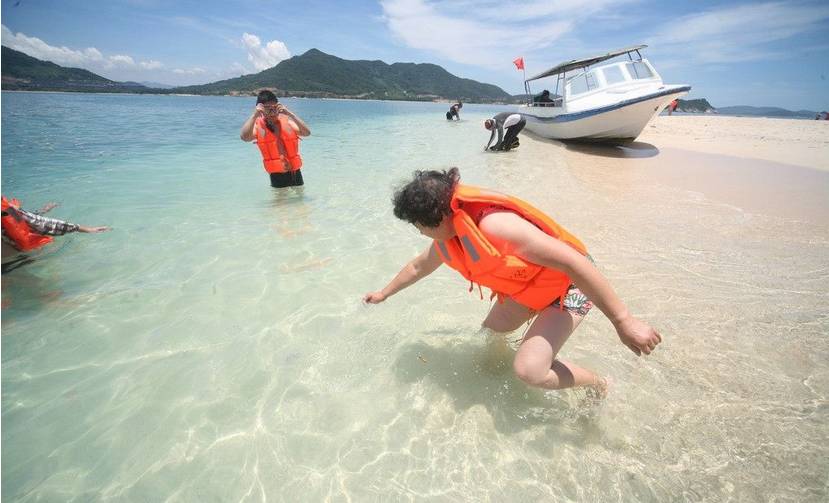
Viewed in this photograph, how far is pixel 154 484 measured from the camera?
2041 mm

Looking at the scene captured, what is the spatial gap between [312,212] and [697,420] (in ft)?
18.2

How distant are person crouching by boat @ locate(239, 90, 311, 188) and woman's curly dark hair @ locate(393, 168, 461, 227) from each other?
16.8 feet

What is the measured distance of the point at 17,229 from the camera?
12.6ft

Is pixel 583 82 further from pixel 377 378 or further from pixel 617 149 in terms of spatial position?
pixel 377 378

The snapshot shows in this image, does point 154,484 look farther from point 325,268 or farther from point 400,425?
point 325,268

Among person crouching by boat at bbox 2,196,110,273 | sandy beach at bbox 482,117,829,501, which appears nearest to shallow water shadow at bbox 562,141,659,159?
sandy beach at bbox 482,117,829,501

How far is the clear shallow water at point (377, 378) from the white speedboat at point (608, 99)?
25.0ft

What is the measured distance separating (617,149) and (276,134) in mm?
12193

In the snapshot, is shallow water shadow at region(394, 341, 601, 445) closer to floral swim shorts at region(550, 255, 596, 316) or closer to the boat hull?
floral swim shorts at region(550, 255, 596, 316)

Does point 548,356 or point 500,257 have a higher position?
point 500,257

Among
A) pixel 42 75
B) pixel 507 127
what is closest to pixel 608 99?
pixel 507 127

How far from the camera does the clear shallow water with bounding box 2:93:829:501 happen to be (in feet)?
6.64

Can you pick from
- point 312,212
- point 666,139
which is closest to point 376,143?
point 312,212

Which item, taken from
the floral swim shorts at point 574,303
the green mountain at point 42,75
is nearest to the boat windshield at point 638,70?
the floral swim shorts at point 574,303
